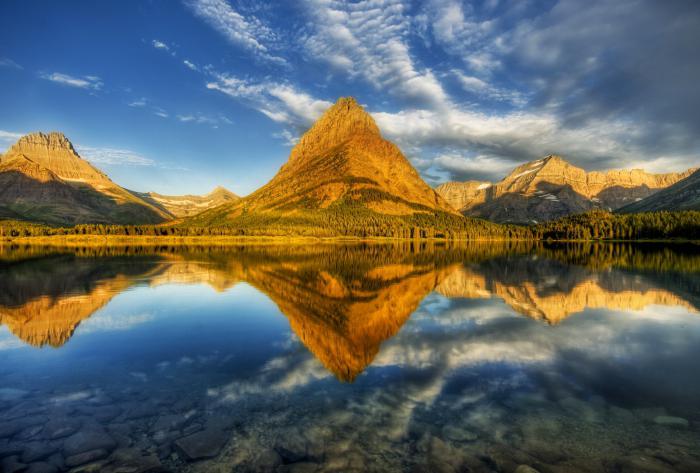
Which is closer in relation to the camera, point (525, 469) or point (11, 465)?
point (11, 465)

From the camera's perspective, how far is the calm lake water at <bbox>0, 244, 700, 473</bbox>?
41.3ft

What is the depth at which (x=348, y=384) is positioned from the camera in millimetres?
18797

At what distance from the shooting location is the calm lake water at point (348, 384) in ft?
41.3

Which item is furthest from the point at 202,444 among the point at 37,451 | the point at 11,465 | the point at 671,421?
the point at 671,421

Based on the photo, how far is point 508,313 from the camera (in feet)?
115

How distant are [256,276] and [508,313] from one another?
132 feet

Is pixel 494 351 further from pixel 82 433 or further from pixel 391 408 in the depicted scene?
pixel 82 433

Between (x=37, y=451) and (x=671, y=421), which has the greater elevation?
(x=37, y=451)

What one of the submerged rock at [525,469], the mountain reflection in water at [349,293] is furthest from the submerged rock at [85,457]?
the submerged rock at [525,469]

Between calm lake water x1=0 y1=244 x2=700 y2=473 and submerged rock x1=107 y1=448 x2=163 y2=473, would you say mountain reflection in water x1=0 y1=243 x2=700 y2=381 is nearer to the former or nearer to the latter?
calm lake water x1=0 y1=244 x2=700 y2=473

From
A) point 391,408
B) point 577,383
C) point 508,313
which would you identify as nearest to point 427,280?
point 508,313

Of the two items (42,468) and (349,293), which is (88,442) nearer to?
(42,468)

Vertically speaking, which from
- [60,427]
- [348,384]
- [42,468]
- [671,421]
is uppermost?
[42,468]

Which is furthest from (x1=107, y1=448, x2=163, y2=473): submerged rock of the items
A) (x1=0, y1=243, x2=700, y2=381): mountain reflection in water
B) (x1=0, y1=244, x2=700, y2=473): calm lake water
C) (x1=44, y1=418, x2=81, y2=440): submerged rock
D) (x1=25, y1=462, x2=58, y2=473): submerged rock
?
(x1=0, y1=243, x2=700, y2=381): mountain reflection in water
